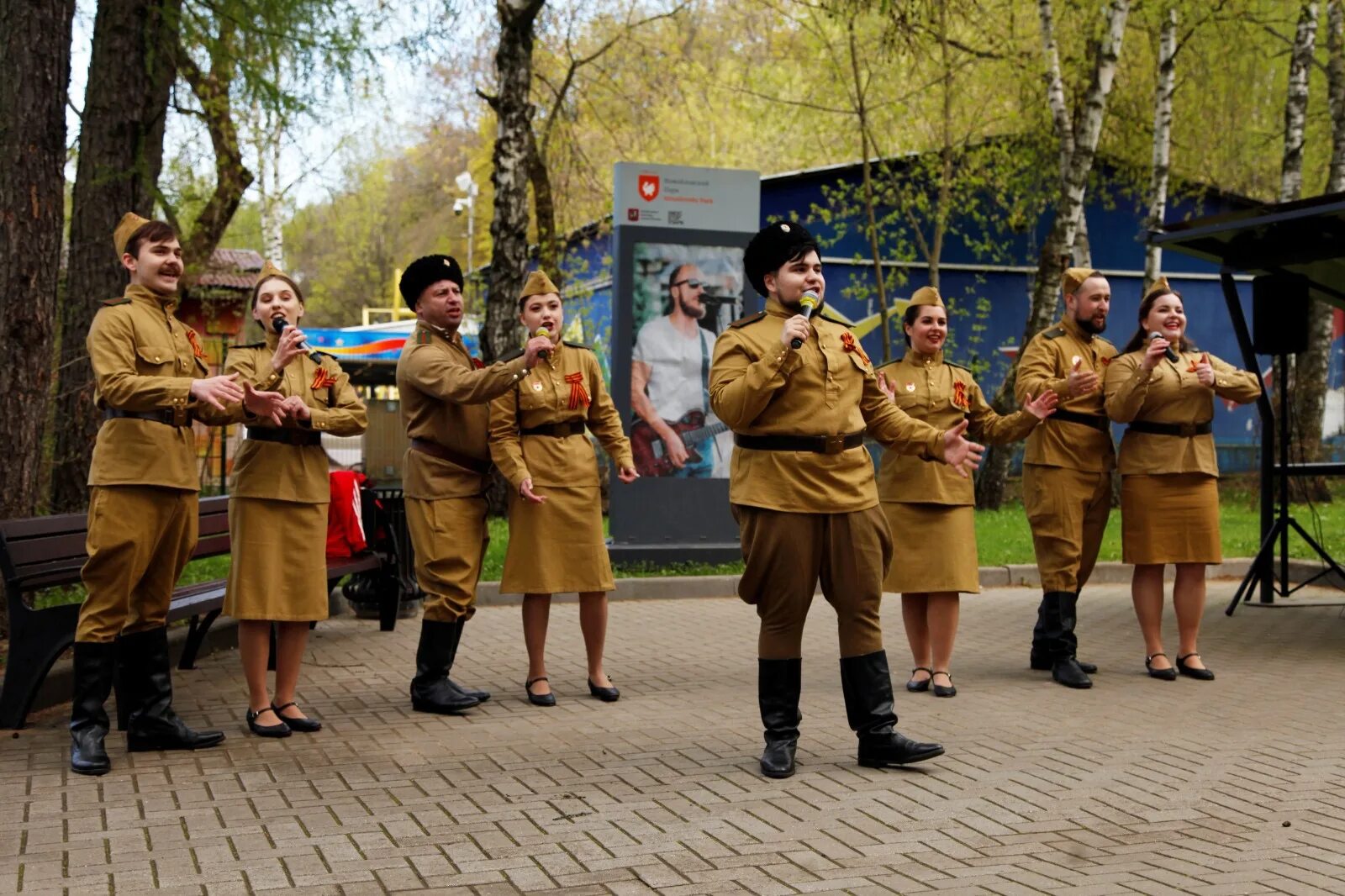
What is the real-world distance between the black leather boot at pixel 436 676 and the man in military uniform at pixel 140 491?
3.84 feet

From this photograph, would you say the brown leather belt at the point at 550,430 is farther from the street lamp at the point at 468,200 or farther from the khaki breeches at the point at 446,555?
the street lamp at the point at 468,200

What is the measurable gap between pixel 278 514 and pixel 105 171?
5237mm

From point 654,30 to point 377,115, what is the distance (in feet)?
20.8

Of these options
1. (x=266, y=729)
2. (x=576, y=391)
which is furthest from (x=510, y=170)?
(x=266, y=729)

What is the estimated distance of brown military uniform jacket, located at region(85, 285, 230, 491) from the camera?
6340 mm

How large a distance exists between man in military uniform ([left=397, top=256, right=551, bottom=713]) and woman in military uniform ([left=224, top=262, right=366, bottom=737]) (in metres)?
0.61

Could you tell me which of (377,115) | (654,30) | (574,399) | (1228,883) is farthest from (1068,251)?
(1228,883)

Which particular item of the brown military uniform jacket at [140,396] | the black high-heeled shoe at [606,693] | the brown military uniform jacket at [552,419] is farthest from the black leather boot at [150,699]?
the black high-heeled shoe at [606,693]

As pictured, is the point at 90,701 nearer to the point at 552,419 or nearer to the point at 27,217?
the point at 552,419

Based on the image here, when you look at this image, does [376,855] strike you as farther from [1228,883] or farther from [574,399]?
[574,399]

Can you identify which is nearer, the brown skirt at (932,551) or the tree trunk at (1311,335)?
the brown skirt at (932,551)

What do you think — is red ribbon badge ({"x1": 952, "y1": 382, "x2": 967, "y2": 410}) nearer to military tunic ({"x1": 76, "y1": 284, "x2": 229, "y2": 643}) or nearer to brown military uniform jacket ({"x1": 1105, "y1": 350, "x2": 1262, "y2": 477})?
brown military uniform jacket ({"x1": 1105, "y1": 350, "x2": 1262, "y2": 477})

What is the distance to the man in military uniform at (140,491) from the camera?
6.36 m

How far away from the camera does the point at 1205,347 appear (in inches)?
1113
